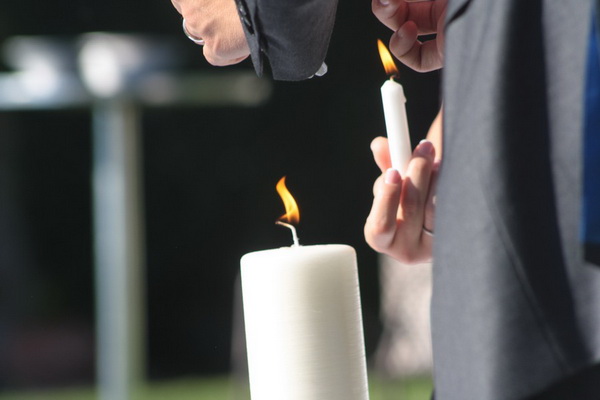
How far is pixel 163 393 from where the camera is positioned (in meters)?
6.40

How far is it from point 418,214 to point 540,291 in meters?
0.23

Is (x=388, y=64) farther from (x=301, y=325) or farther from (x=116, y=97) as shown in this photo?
(x=116, y=97)

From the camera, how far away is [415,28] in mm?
986

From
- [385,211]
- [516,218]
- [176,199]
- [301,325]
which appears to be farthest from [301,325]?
[176,199]

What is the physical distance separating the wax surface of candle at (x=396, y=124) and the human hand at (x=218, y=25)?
15 centimetres

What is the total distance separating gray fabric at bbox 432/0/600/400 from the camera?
22.9 inches

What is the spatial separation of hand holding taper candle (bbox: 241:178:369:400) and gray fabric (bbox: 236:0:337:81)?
0.58 feet

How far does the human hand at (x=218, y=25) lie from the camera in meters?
0.88

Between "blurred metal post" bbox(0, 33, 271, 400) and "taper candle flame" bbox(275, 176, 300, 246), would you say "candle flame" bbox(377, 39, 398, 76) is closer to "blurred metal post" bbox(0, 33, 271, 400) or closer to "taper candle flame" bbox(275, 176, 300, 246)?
"taper candle flame" bbox(275, 176, 300, 246)

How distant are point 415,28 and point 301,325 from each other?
0.36 meters

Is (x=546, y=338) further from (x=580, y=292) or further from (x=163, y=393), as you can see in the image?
(x=163, y=393)

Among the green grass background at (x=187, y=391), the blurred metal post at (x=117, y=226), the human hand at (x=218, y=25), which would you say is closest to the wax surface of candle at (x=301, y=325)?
the human hand at (x=218, y=25)

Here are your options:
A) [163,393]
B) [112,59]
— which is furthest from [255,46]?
[163,393]

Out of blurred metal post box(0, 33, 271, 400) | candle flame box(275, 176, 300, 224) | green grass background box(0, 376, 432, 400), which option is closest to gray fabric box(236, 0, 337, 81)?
candle flame box(275, 176, 300, 224)
